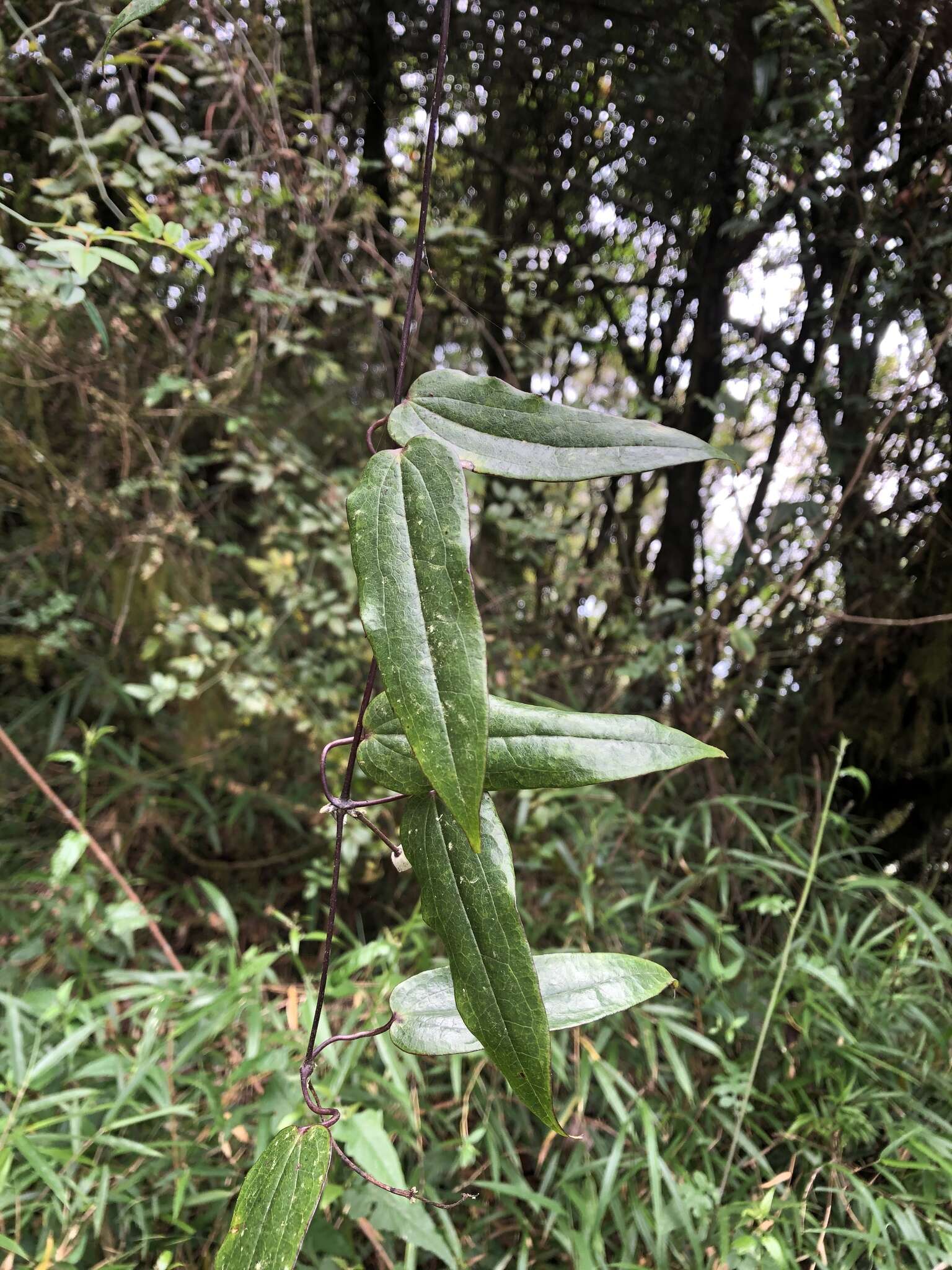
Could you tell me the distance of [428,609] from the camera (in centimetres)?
24

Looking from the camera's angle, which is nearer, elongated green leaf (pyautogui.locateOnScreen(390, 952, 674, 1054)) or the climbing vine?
the climbing vine

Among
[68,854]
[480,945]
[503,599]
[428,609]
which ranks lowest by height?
[68,854]

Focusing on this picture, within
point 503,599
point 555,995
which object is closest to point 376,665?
point 555,995

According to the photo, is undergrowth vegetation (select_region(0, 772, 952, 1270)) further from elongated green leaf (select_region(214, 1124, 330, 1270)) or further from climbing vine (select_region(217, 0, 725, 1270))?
climbing vine (select_region(217, 0, 725, 1270))

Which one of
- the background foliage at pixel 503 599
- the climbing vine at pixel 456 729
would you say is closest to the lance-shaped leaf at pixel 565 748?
the climbing vine at pixel 456 729

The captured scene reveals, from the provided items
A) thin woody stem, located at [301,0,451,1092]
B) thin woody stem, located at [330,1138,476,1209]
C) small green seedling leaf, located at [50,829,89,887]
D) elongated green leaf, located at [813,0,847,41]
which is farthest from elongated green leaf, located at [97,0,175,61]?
small green seedling leaf, located at [50,829,89,887]

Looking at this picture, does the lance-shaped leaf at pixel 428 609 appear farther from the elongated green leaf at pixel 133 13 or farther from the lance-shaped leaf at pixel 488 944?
the elongated green leaf at pixel 133 13

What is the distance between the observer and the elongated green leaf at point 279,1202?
29cm

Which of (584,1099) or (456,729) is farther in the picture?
(584,1099)

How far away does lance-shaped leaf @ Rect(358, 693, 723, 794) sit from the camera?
28 cm

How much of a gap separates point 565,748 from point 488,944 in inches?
3.2

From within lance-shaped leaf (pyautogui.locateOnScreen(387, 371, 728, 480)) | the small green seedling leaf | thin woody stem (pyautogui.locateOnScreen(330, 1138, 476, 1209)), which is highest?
lance-shaped leaf (pyautogui.locateOnScreen(387, 371, 728, 480))

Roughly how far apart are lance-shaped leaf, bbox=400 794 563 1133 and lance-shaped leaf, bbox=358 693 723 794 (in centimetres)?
2

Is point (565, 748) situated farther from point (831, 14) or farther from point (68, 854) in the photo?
point (68, 854)
